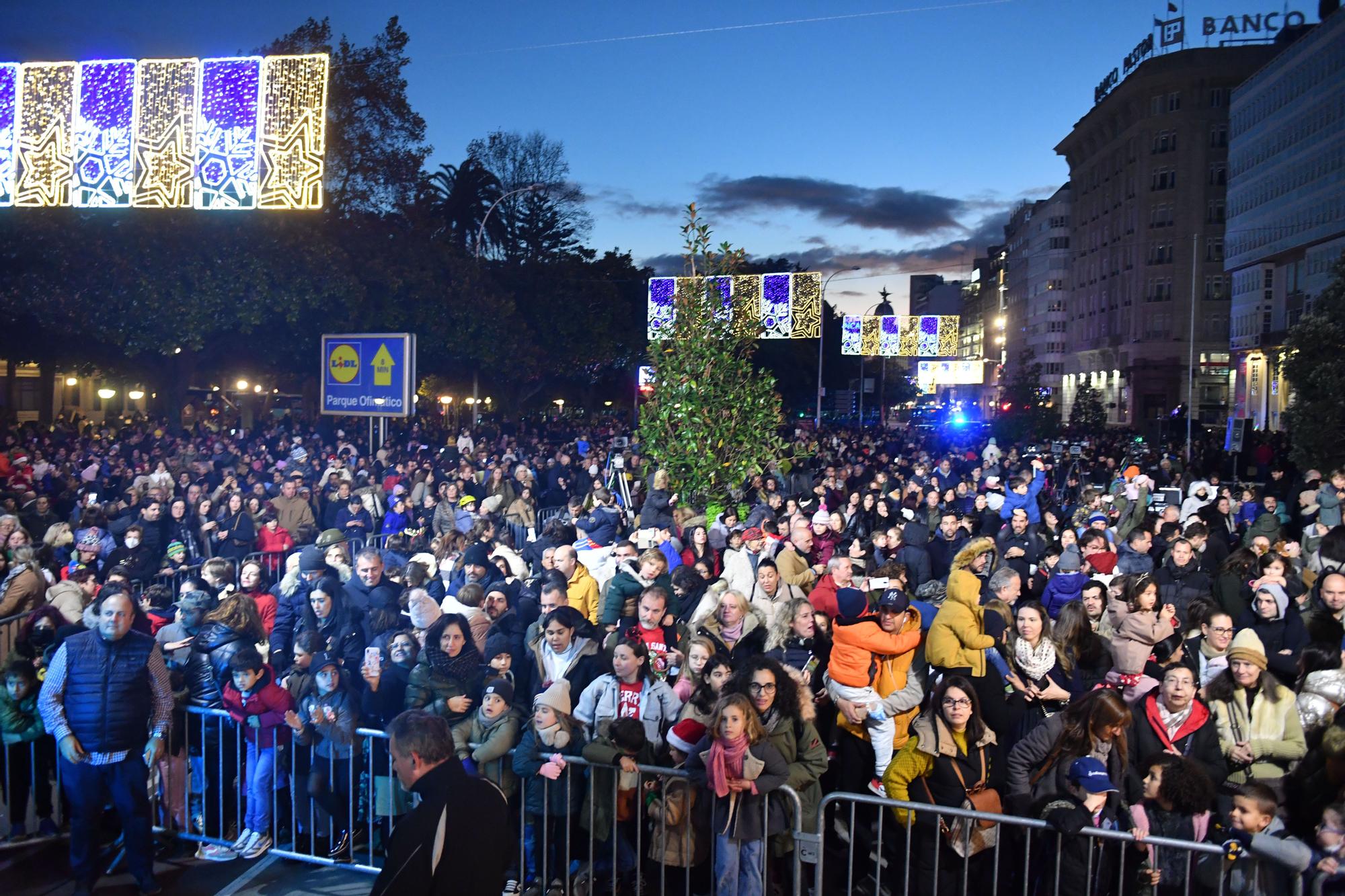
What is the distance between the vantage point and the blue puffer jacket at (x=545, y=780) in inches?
220

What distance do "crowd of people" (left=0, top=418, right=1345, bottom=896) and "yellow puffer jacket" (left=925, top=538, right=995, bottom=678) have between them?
0.02 m

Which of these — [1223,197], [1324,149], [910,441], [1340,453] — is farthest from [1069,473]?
[1223,197]

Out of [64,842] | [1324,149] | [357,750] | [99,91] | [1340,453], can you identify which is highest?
[1324,149]

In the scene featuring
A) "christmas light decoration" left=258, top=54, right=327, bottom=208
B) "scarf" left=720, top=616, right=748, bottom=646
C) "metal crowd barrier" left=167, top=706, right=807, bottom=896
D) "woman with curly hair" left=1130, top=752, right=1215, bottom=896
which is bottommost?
"metal crowd barrier" left=167, top=706, right=807, bottom=896

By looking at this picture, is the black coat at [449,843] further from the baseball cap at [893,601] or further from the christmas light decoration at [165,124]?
the christmas light decoration at [165,124]

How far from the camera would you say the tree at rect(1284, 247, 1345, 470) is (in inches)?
813

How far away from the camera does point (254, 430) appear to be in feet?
88.6

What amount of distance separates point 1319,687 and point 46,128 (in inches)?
715

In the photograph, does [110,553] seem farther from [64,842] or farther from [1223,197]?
[1223,197]

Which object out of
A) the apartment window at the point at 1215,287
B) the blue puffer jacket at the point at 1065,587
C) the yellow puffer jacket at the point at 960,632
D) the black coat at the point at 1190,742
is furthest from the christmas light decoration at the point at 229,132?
the apartment window at the point at 1215,287

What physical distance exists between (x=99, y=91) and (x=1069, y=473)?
63.0 feet

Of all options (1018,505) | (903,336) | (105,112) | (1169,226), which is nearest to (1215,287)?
(1169,226)

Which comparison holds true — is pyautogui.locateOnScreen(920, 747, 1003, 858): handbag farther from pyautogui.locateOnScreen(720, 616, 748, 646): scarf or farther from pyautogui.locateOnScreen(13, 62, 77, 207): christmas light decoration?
pyautogui.locateOnScreen(13, 62, 77, 207): christmas light decoration

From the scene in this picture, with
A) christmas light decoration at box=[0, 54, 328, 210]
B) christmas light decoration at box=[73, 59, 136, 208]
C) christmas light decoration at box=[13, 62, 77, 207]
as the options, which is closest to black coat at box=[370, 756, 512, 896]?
christmas light decoration at box=[0, 54, 328, 210]
